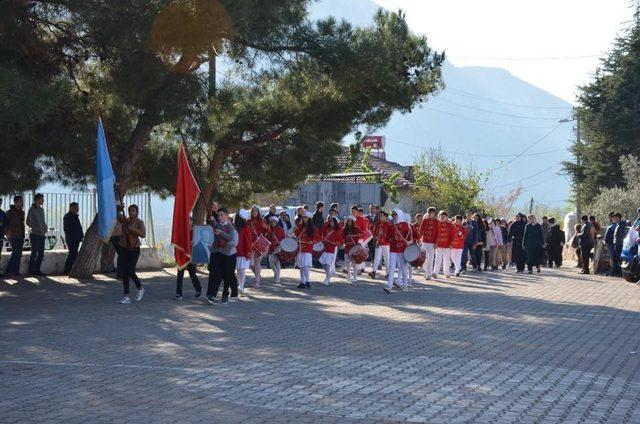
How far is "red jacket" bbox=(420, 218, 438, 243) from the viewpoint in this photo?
26.8 meters

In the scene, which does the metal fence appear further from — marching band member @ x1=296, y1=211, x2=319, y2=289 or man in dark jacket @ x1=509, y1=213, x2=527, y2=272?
man in dark jacket @ x1=509, y1=213, x2=527, y2=272

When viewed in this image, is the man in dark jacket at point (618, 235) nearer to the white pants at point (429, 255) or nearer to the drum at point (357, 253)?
the white pants at point (429, 255)

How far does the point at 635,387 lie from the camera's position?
999 centimetres

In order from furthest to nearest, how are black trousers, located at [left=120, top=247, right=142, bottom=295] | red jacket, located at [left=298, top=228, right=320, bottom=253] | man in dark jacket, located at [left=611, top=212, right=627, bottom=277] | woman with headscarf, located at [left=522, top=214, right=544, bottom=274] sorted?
woman with headscarf, located at [left=522, top=214, right=544, bottom=274]
man in dark jacket, located at [left=611, top=212, right=627, bottom=277]
red jacket, located at [left=298, top=228, right=320, bottom=253]
black trousers, located at [left=120, top=247, right=142, bottom=295]

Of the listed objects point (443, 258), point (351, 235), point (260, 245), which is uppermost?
point (351, 235)

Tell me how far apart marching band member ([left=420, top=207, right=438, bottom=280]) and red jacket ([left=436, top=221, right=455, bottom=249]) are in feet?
0.35

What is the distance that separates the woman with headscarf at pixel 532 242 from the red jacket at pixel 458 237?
283 cm

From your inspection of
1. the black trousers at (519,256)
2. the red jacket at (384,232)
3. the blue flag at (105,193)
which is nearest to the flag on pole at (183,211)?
the blue flag at (105,193)

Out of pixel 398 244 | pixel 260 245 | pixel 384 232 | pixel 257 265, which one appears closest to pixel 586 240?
pixel 384 232

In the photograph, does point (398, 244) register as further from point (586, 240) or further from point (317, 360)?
point (586, 240)

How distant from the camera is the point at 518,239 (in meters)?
33.0

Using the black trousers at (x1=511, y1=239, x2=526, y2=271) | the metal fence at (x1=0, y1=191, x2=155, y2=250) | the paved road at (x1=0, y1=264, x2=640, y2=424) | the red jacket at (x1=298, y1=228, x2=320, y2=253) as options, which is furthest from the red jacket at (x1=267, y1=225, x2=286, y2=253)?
the black trousers at (x1=511, y1=239, x2=526, y2=271)

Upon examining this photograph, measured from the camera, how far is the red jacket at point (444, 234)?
26828 mm

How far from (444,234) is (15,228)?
418 inches
